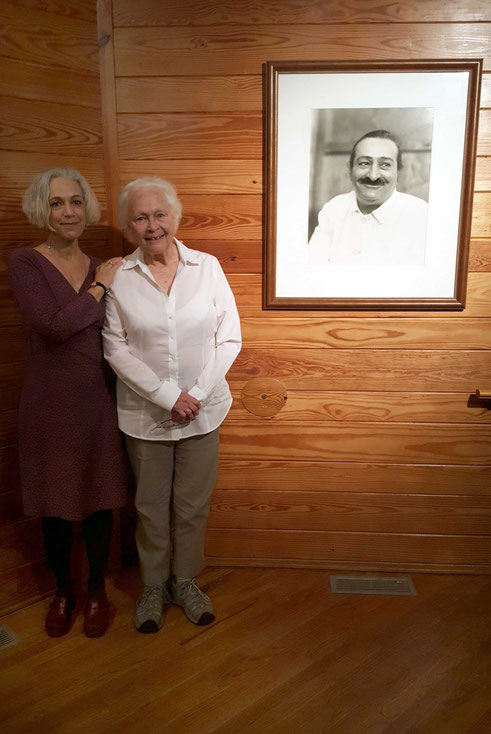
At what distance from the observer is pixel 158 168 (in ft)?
6.93

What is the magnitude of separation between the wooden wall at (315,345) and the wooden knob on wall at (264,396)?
0.03 m

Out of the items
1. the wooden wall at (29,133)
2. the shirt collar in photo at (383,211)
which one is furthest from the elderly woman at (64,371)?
the shirt collar in photo at (383,211)

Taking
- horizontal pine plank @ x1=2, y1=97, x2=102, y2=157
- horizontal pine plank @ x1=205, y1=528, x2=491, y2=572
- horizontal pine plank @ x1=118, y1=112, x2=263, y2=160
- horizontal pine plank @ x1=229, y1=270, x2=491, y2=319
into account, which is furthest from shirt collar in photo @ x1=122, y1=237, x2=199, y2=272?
horizontal pine plank @ x1=205, y1=528, x2=491, y2=572

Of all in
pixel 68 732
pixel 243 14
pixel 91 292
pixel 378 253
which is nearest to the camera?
pixel 68 732

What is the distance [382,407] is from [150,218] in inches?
43.1

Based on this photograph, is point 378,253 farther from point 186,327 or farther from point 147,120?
point 147,120

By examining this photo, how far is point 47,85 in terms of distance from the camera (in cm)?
203

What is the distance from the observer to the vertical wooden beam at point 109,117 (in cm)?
203

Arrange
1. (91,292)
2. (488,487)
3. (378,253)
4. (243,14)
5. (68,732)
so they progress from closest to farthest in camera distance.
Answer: (68,732) < (91,292) < (243,14) < (378,253) < (488,487)

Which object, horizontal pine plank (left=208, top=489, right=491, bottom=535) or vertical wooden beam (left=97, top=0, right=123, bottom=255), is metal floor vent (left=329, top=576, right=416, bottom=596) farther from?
vertical wooden beam (left=97, top=0, right=123, bottom=255)

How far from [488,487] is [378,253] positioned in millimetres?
998

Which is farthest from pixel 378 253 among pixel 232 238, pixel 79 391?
pixel 79 391

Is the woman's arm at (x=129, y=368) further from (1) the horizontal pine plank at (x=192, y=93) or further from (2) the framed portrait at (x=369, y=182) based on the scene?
(1) the horizontal pine plank at (x=192, y=93)

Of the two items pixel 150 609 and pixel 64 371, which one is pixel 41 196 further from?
pixel 150 609
